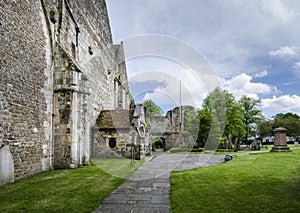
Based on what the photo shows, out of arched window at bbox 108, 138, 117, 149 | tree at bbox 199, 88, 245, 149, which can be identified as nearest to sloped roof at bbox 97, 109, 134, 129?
arched window at bbox 108, 138, 117, 149

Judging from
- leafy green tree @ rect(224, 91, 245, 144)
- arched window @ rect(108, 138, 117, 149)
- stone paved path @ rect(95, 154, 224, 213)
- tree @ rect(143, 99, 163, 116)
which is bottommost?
stone paved path @ rect(95, 154, 224, 213)

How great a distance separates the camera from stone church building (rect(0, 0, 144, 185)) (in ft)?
24.6

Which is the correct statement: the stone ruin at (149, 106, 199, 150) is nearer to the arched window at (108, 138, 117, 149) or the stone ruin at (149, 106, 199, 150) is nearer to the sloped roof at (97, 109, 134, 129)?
the sloped roof at (97, 109, 134, 129)

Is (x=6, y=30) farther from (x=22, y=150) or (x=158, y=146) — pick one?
(x=158, y=146)

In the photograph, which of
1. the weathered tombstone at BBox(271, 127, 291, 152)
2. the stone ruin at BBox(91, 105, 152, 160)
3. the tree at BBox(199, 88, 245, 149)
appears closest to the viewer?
the stone ruin at BBox(91, 105, 152, 160)

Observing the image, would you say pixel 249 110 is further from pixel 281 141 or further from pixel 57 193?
pixel 57 193

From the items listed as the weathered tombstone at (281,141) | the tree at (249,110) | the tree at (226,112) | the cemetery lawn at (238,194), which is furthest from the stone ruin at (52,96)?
the tree at (249,110)

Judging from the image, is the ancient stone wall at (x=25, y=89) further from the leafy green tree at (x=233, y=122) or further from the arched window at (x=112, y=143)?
the leafy green tree at (x=233, y=122)

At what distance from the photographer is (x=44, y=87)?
9883 mm

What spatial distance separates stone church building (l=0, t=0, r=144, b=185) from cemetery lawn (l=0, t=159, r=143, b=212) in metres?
1.07

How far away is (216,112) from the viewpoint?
28734mm

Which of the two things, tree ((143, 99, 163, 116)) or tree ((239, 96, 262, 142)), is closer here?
tree ((239, 96, 262, 142))

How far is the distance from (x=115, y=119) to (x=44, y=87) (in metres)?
7.17

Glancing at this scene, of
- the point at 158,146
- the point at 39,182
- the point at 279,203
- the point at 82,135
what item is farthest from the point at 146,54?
the point at 158,146
